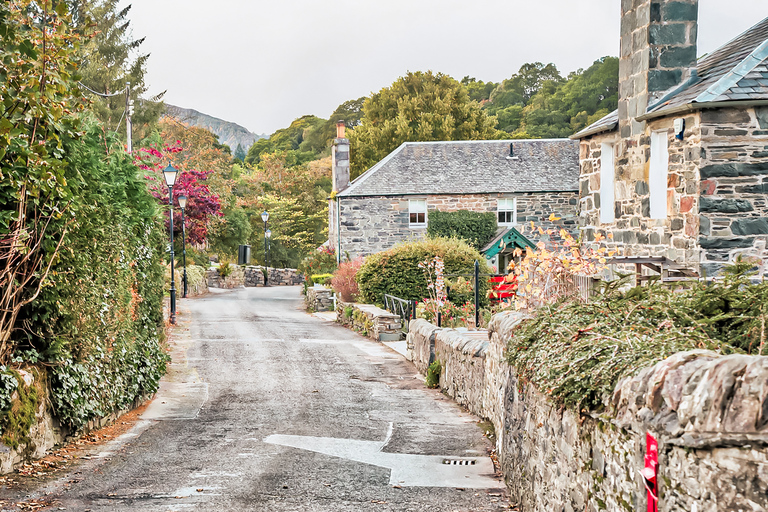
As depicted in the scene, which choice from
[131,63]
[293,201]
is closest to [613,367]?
[131,63]

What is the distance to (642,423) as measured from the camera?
3.27 meters

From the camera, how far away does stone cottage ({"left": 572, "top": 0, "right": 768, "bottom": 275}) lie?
1047cm

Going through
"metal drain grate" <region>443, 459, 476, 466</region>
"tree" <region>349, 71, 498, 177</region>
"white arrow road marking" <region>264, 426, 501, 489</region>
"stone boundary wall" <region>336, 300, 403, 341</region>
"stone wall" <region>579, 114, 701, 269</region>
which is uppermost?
"tree" <region>349, 71, 498, 177</region>

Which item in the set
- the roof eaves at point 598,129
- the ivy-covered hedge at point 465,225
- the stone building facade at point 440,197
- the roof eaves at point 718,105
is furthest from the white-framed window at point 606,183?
the ivy-covered hedge at point 465,225

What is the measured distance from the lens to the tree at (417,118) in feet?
162

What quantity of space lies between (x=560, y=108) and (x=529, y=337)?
53.5m

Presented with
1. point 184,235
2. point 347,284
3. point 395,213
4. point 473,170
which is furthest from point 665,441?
point 473,170

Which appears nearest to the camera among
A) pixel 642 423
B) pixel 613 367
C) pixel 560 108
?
pixel 642 423

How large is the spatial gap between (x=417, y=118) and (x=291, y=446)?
44.0 m

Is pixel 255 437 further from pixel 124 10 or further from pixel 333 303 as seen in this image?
pixel 124 10

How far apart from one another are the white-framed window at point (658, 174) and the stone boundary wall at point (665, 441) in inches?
261

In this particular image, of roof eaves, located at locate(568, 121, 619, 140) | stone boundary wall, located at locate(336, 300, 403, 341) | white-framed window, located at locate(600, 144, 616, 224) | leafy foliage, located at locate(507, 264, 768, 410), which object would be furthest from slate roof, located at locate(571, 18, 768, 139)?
stone boundary wall, located at locate(336, 300, 403, 341)

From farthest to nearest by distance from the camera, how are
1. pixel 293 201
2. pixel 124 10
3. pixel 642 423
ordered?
pixel 293 201
pixel 124 10
pixel 642 423

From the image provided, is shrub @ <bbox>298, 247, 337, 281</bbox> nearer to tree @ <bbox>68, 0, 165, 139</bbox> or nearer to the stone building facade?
the stone building facade
